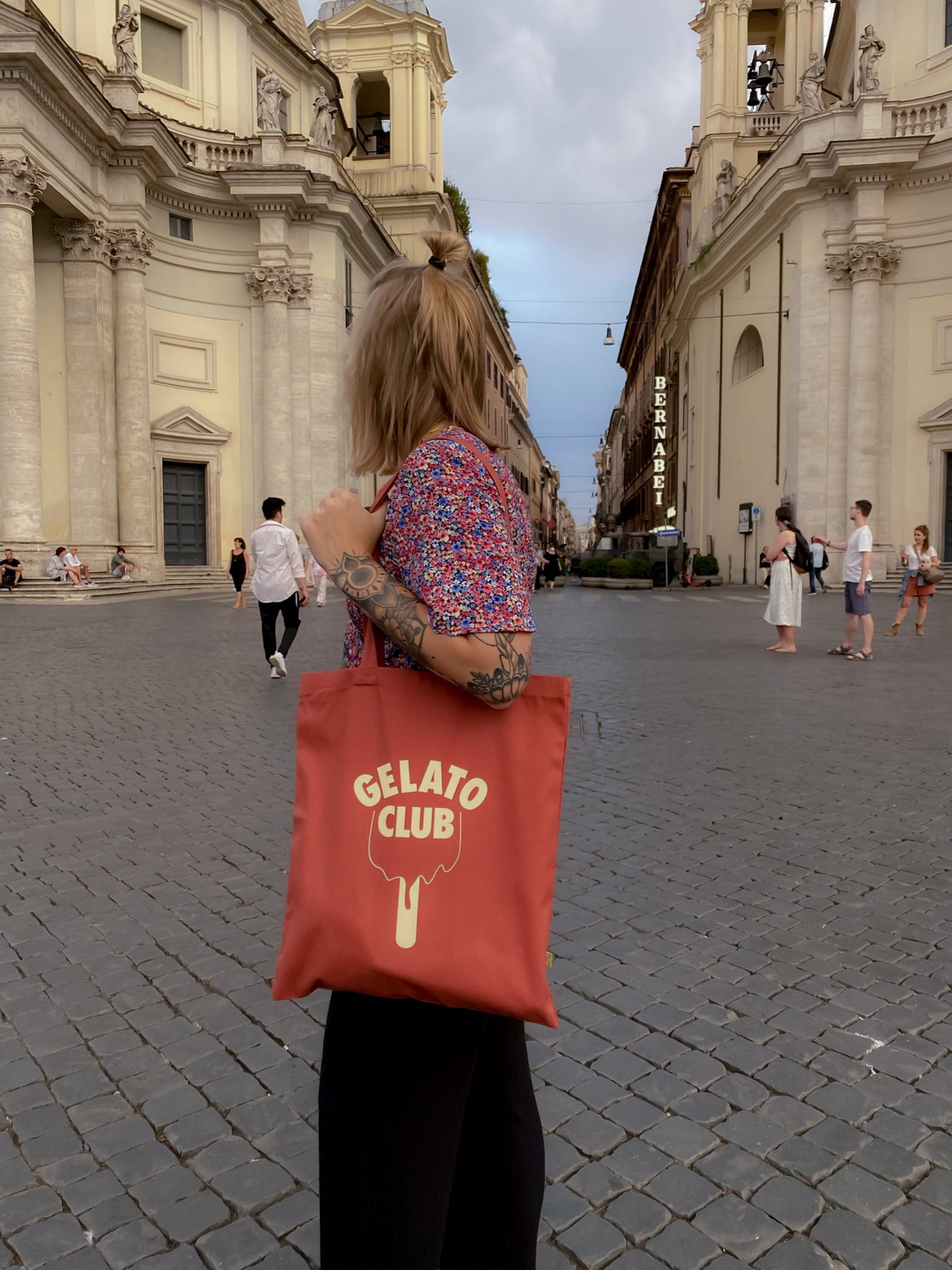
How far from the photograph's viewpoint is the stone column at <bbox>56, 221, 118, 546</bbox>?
83.6ft

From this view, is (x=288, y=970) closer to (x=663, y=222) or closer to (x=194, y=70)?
(x=194, y=70)

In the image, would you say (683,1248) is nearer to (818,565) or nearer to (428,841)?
(428,841)

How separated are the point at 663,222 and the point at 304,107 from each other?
22.5 m

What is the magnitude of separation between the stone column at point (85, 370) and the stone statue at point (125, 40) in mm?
4470

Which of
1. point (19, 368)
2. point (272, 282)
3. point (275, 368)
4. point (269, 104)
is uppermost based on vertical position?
point (269, 104)

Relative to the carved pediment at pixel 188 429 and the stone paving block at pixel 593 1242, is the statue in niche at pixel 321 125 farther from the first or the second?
the stone paving block at pixel 593 1242

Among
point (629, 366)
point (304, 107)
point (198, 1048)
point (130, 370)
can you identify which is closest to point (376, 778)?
point (198, 1048)

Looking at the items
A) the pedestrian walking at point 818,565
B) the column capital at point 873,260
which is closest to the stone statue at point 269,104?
the column capital at point 873,260

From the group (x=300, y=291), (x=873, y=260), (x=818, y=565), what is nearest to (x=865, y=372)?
(x=873, y=260)

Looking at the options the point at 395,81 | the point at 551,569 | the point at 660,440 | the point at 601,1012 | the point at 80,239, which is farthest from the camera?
the point at 660,440

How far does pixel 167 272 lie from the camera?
2947cm

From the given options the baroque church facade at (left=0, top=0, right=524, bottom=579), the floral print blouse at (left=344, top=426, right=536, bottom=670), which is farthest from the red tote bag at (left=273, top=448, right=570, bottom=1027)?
the baroque church facade at (left=0, top=0, right=524, bottom=579)

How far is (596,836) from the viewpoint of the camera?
4816 millimetres

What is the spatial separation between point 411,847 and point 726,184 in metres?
41.3
